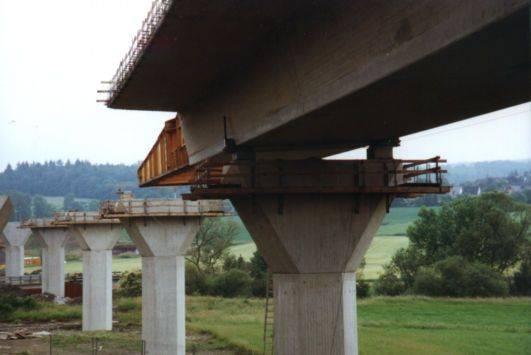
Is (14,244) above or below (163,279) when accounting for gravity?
above

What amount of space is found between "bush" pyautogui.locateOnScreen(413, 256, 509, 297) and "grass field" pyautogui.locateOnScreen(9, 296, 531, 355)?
10.5ft

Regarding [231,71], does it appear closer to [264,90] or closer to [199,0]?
[264,90]

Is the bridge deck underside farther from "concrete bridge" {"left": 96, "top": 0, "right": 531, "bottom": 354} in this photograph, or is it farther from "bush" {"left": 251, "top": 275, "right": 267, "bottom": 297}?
"bush" {"left": 251, "top": 275, "right": 267, "bottom": 297}

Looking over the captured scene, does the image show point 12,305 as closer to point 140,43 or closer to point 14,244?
point 14,244

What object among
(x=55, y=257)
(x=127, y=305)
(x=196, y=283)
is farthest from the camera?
(x=196, y=283)

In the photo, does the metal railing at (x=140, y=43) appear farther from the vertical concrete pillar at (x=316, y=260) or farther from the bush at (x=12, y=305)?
the bush at (x=12, y=305)

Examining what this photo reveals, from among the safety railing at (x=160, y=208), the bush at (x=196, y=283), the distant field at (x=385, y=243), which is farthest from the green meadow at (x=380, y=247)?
the safety railing at (x=160, y=208)

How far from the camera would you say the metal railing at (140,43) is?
44.4 ft

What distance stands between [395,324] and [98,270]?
20683mm

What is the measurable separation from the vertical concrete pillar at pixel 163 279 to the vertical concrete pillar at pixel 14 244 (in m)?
66.7

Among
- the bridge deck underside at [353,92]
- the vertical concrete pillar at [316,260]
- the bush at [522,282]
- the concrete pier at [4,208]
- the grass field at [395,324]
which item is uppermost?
the bridge deck underside at [353,92]

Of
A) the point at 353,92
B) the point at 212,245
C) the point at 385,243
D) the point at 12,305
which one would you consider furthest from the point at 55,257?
the point at 353,92

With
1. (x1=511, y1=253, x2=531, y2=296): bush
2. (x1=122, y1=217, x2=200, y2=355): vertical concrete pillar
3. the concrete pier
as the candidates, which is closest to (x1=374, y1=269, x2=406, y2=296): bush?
(x1=511, y1=253, x2=531, y2=296): bush

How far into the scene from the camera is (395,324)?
169ft
